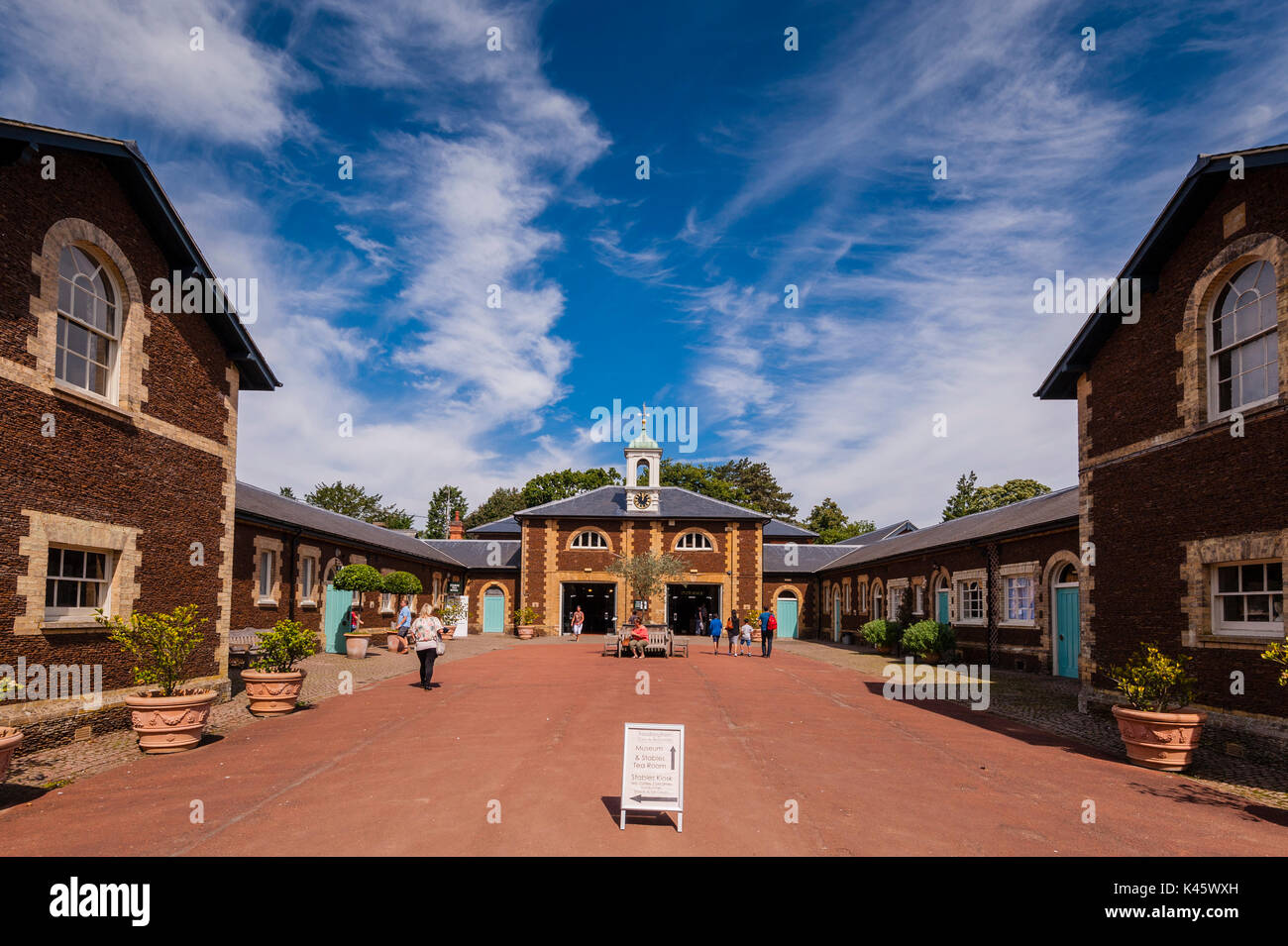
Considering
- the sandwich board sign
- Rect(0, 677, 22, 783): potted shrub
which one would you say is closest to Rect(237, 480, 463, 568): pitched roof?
Rect(0, 677, 22, 783): potted shrub

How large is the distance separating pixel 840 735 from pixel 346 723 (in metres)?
7.03

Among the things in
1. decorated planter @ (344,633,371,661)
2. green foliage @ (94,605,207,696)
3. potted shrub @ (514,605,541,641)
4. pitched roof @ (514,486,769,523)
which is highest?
pitched roof @ (514,486,769,523)

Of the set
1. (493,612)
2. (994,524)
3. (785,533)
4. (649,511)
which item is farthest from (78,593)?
(785,533)

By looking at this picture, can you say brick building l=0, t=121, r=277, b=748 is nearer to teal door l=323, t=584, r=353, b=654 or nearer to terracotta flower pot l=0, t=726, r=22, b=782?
terracotta flower pot l=0, t=726, r=22, b=782

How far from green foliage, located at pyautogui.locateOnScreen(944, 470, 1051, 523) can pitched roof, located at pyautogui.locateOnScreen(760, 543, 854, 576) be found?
1193cm

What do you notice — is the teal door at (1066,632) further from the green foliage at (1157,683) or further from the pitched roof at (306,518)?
the pitched roof at (306,518)

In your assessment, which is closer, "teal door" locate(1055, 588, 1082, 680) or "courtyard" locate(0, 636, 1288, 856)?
"courtyard" locate(0, 636, 1288, 856)

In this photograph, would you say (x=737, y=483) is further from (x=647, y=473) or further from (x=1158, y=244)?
(x=1158, y=244)

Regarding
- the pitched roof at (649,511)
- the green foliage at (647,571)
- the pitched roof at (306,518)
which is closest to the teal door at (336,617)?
the pitched roof at (306,518)

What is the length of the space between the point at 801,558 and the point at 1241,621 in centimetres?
3148

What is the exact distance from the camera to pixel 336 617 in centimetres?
2264

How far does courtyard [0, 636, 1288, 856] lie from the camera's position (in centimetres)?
589

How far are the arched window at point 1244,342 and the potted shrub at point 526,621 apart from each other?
27743 mm

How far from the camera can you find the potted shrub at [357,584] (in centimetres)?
2084
